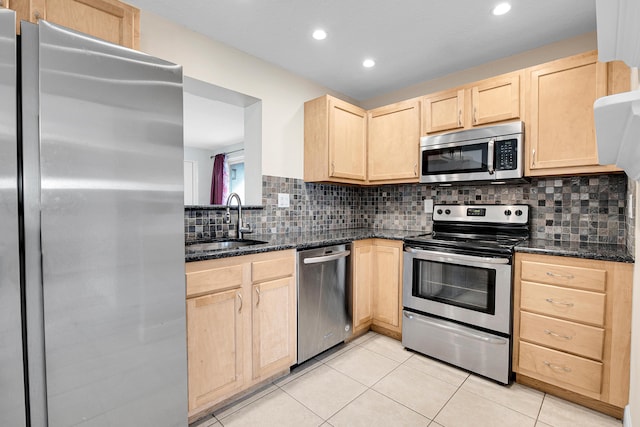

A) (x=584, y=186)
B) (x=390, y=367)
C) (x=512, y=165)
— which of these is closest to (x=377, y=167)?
(x=512, y=165)

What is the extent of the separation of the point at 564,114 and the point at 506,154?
0.41m

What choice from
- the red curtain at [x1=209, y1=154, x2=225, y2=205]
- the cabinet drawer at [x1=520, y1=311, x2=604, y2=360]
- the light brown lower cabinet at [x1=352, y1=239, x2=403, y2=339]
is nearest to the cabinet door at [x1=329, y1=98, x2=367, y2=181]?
the light brown lower cabinet at [x1=352, y1=239, x2=403, y2=339]

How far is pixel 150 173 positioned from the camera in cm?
132

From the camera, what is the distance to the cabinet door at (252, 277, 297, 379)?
184cm

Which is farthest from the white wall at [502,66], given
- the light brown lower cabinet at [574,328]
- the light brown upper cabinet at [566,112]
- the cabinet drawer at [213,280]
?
the cabinet drawer at [213,280]

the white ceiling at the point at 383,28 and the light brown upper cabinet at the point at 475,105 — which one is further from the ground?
the white ceiling at the point at 383,28

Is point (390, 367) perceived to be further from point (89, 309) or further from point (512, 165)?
point (89, 309)

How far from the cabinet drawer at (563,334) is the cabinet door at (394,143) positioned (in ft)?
4.63

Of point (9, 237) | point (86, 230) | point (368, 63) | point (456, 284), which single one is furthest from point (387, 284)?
point (9, 237)

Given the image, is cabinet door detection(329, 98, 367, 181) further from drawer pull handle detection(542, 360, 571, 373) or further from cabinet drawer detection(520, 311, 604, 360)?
drawer pull handle detection(542, 360, 571, 373)

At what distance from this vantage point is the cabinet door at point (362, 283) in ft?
8.34

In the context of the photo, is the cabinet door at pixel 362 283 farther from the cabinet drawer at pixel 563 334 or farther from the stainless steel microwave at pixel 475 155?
the cabinet drawer at pixel 563 334

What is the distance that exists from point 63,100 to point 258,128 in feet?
5.26

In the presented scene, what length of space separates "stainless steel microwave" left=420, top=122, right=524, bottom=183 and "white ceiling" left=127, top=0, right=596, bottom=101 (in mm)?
668
